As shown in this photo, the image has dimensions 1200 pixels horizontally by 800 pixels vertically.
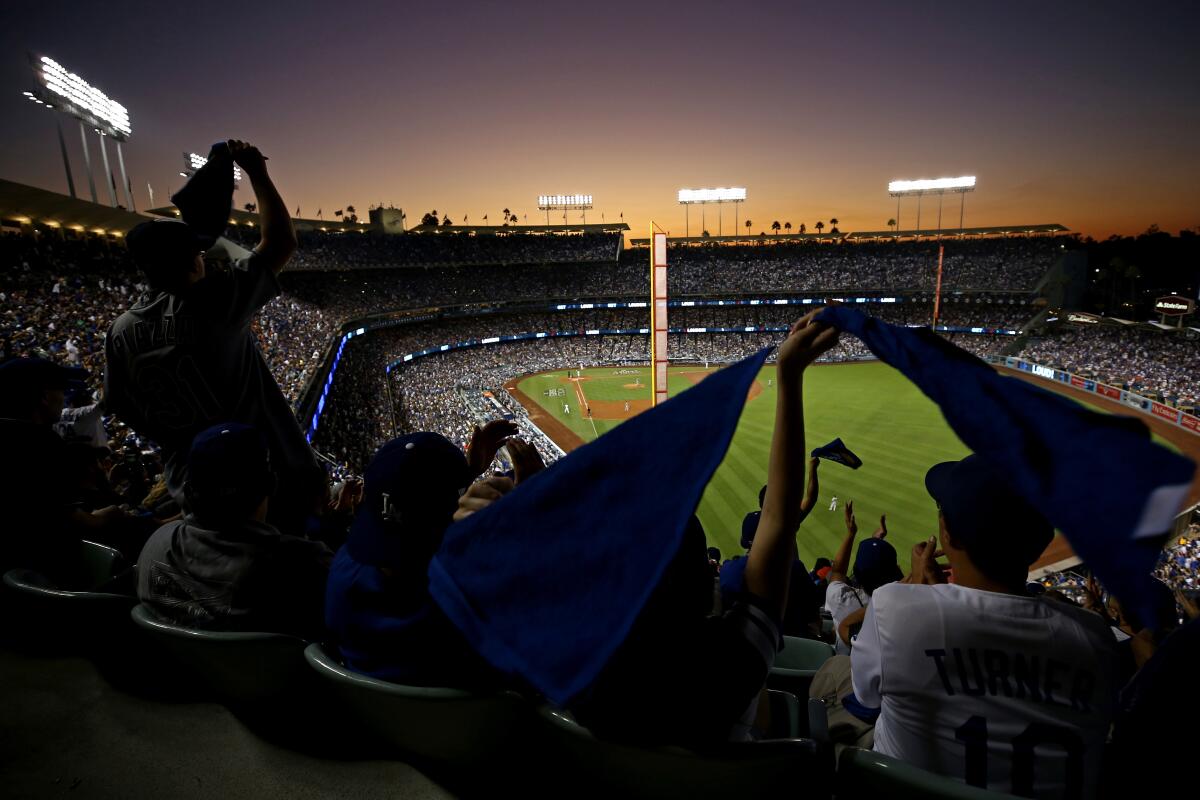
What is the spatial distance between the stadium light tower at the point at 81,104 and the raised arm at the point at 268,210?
32.0 meters

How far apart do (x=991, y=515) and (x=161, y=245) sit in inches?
139

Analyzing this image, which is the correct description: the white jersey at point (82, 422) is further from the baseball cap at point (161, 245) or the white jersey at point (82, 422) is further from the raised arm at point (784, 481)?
the raised arm at point (784, 481)

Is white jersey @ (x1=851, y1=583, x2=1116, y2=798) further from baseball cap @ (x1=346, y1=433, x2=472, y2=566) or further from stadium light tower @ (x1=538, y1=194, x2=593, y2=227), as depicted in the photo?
stadium light tower @ (x1=538, y1=194, x2=593, y2=227)

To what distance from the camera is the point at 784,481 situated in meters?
1.69

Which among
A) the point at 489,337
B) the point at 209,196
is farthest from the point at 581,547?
the point at 489,337

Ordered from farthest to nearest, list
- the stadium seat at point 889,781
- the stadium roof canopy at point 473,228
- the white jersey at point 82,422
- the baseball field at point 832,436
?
1. the stadium roof canopy at point 473,228
2. the baseball field at point 832,436
3. the white jersey at point 82,422
4. the stadium seat at point 889,781

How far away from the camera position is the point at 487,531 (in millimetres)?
1535

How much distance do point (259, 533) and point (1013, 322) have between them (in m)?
69.4

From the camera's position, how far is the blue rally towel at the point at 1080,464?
45.9 inches

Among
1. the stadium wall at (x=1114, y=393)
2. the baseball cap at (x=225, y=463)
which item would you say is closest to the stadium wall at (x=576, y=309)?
the stadium wall at (x=1114, y=393)

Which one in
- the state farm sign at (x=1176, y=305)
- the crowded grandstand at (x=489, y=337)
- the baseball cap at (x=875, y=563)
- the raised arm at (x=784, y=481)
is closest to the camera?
the raised arm at (x=784, y=481)

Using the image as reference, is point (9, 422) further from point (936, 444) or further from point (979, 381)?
point (936, 444)

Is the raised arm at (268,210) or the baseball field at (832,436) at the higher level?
the raised arm at (268,210)

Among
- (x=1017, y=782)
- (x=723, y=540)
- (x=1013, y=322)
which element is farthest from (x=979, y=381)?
(x=1013, y=322)
